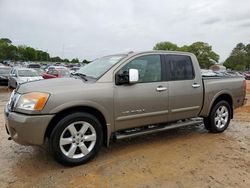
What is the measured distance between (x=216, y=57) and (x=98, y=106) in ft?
347

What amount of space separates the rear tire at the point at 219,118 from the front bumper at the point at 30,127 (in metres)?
3.68

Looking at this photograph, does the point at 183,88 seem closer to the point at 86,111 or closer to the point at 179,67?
the point at 179,67

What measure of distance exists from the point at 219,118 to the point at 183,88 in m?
1.51

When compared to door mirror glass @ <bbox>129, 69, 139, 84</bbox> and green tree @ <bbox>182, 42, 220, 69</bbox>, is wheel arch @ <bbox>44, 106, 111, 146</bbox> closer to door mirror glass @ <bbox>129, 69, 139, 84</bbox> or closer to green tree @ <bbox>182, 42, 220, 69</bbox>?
door mirror glass @ <bbox>129, 69, 139, 84</bbox>

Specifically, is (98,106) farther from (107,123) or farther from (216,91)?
(216,91)

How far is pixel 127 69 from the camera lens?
15.1 ft

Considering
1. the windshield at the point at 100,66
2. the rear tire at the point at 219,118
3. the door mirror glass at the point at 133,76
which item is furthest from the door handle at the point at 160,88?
the rear tire at the point at 219,118

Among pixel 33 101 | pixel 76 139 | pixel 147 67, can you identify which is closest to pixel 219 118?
pixel 147 67

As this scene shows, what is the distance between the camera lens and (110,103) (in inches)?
167

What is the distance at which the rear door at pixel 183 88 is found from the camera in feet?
16.6

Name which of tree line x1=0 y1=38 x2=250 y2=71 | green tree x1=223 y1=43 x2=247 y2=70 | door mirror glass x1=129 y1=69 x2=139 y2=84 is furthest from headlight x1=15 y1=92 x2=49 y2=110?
green tree x1=223 y1=43 x2=247 y2=70

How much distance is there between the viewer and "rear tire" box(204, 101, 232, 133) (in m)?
5.90

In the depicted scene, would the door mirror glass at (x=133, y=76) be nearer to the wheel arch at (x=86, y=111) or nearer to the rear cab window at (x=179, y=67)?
the wheel arch at (x=86, y=111)

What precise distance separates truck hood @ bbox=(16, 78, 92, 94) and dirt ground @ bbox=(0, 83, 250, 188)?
1178mm
